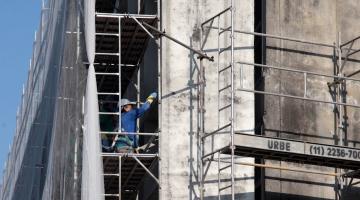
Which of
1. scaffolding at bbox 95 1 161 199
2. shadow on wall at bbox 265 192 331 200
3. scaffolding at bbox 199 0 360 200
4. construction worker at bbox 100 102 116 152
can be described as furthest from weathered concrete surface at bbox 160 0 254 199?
construction worker at bbox 100 102 116 152

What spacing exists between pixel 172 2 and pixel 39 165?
421 cm

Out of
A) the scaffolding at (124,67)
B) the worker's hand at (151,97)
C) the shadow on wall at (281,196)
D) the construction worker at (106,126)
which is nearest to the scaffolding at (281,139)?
the shadow on wall at (281,196)

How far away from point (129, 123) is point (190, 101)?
1.31 meters

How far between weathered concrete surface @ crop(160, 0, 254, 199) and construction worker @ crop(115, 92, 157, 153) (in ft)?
1.68

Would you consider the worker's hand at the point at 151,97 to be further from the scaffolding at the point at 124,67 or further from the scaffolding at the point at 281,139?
the scaffolding at the point at 281,139

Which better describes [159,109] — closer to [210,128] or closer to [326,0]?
[210,128]

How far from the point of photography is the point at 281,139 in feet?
75.3

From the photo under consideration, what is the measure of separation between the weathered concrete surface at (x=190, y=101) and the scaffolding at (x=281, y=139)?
0.42ft

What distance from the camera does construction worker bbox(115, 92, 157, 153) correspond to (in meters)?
24.1

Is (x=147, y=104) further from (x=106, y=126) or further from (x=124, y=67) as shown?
(x=124, y=67)

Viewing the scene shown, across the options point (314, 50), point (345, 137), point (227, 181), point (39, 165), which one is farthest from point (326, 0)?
point (39, 165)

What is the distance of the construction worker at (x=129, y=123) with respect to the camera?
950 inches

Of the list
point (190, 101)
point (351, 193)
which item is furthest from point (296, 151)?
point (190, 101)

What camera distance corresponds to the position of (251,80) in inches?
955
